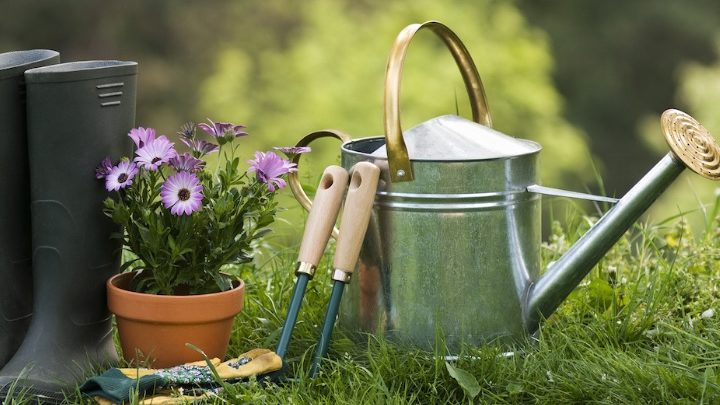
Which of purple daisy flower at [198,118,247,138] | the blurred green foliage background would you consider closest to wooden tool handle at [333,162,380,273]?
purple daisy flower at [198,118,247,138]

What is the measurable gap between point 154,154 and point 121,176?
80mm

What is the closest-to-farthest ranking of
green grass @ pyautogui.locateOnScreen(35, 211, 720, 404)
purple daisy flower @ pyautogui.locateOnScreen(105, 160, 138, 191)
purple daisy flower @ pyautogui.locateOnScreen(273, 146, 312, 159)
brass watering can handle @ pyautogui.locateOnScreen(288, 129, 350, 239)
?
green grass @ pyautogui.locateOnScreen(35, 211, 720, 404) < purple daisy flower @ pyautogui.locateOnScreen(105, 160, 138, 191) < purple daisy flower @ pyautogui.locateOnScreen(273, 146, 312, 159) < brass watering can handle @ pyautogui.locateOnScreen(288, 129, 350, 239)

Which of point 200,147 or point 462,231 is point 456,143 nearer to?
point 462,231

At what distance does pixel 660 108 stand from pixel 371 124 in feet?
10.9

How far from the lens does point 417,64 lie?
859 centimetres

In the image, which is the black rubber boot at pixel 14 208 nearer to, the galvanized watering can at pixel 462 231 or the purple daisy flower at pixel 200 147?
the purple daisy flower at pixel 200 147

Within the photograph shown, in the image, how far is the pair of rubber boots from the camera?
6.21 ft

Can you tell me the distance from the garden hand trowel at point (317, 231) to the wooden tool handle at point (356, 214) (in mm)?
43

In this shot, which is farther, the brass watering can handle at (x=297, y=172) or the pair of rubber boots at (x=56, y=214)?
the brass watering can handle at (x=297, y=172)

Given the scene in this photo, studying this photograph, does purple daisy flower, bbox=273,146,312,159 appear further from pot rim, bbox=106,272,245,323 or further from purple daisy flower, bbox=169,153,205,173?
pot rim, bbox=106,272,245,323

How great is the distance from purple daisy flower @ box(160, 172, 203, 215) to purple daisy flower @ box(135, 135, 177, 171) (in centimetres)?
5

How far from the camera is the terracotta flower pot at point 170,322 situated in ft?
6.23

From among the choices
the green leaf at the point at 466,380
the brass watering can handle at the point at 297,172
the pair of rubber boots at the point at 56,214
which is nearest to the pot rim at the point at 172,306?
the pair of rubber boots at the point at 56,214

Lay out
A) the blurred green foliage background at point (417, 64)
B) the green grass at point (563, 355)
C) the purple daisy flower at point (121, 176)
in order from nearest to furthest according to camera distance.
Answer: the green grass at point (563, 355)
the purple daisy flower at point (121, 176)
the blurred green foliage background at point (417, 64)
